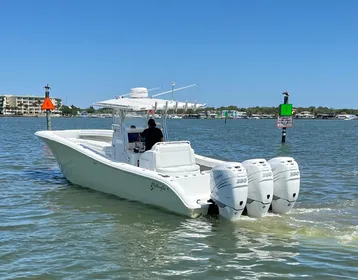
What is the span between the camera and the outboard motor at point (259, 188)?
27.0 feet

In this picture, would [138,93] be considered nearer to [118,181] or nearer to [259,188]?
[118,181]

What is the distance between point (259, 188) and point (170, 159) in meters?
2.61

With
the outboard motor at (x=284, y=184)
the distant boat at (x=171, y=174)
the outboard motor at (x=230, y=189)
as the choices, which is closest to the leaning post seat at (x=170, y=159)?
the distant boat at (x=171, y=174)

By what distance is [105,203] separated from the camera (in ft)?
34.3

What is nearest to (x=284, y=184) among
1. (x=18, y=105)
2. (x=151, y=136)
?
(x=151, y=136)

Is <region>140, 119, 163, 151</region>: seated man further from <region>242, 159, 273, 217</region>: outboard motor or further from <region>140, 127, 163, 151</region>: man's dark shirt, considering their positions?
<region>242, 159, 273, 217</region>: outboard motor

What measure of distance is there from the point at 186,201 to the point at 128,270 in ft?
8.65

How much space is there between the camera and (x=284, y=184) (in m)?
8.54

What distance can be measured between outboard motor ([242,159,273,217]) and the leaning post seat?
7.11 feet

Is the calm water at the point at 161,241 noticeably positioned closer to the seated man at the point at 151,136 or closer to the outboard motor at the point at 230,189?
the outboard motor at the point at 230,189

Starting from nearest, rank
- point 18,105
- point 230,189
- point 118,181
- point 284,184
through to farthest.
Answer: point 230,189 → point 284,184 → point 118,181 → point 18,105

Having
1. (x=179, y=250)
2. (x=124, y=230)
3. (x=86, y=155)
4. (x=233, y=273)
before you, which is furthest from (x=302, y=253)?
(x=86, y=155)

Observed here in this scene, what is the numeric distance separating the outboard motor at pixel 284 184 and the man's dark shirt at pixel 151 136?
3053 millimetres

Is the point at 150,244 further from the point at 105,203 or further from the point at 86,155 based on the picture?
the point at 86,155
